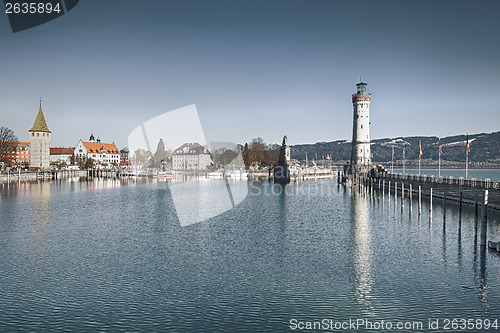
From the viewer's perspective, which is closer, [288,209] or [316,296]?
[316,296]

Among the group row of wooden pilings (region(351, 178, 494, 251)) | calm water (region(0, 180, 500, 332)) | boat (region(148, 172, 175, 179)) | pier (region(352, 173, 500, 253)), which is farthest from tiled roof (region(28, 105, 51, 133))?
pier (region(352, 173, 500, 253))

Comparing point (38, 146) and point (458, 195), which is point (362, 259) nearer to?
point (458, 195)

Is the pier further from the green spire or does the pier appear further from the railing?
the green spire

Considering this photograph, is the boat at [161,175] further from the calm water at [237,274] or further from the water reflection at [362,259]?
the water reflection at [362,259]

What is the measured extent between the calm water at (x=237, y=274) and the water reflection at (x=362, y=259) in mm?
101

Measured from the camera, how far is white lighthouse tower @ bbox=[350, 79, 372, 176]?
114 m

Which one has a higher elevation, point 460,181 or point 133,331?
point 460,181

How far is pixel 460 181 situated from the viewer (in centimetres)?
6122

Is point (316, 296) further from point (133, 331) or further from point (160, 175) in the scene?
point (160, 175)

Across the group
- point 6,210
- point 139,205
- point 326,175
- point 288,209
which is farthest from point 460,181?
point 326,175

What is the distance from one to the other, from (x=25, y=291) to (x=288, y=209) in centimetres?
4281

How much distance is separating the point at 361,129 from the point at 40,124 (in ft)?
453

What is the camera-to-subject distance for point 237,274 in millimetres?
26141

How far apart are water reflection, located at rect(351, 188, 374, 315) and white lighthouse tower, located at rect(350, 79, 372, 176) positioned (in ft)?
206
